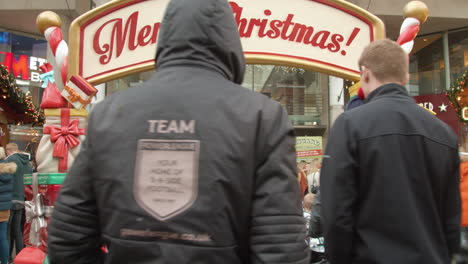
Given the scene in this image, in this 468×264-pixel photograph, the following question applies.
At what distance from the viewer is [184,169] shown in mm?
1236

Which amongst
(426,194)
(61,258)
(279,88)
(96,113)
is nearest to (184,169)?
(96,113)

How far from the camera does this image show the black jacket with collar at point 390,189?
1.61 meters

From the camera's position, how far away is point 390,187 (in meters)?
1.63

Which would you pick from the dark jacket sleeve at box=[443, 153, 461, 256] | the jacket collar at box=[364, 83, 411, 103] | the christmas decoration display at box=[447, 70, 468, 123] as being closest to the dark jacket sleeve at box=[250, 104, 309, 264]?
the jacket collar at box=[364, 83, 411, 103]

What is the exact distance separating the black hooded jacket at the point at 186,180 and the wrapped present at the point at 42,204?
2.02m

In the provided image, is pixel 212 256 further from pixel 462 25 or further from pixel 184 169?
pixel 462 25

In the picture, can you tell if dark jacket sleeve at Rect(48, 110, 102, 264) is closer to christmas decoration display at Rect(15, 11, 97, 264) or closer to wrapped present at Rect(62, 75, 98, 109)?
christmas decoration display at Rect(15, 11, 97, 264)

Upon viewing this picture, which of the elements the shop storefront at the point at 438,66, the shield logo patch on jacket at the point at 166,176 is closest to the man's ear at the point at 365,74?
the shield logo patch on jacket at the point at 166,176

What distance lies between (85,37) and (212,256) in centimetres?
299

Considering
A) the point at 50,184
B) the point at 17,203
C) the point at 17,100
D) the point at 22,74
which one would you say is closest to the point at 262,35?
the point at 50,184

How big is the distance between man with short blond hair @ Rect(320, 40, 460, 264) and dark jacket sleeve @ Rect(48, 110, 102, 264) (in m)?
0.97

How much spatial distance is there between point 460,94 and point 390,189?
1095 cm

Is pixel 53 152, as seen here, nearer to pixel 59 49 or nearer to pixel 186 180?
pixel 59 49

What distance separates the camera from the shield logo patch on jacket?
122cm
